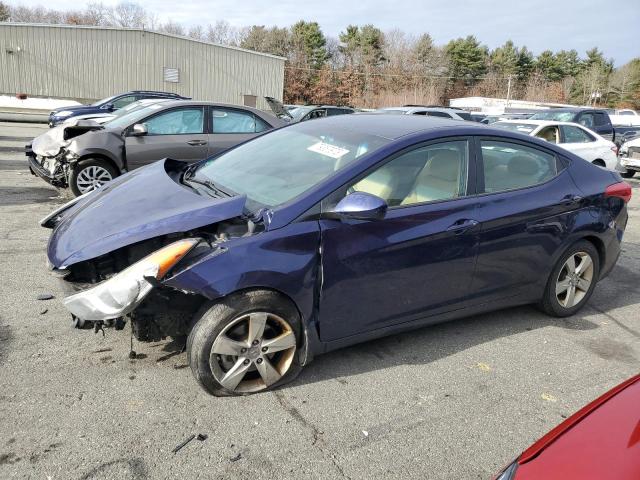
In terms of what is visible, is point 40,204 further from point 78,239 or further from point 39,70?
point 39,70

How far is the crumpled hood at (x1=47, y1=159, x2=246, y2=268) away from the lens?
2.83 metres

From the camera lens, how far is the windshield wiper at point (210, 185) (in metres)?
3.33

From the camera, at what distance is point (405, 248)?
325cm

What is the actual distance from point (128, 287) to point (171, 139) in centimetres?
542

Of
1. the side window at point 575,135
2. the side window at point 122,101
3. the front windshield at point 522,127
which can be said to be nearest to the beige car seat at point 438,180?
the front windshield at point 522,127

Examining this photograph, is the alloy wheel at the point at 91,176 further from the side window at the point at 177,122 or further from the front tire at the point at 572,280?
the front tire at the point at 572,280

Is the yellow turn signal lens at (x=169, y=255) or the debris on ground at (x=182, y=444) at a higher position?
the yellow turn signal lens at (x=169, y=255)

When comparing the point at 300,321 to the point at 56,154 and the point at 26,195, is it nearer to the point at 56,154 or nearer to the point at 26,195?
the point at 56,154

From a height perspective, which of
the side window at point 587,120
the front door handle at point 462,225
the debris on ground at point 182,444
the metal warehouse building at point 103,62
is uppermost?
the metal warehouse building at point 103,62

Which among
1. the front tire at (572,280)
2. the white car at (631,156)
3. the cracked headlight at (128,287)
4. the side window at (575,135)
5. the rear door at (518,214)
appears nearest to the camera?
Result: the cracked headlight at (128,287)

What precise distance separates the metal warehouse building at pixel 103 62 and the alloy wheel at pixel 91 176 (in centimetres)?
2624

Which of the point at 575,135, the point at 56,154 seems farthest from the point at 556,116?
the point at 56,154

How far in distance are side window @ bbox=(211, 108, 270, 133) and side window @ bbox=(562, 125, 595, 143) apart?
21.2 feet

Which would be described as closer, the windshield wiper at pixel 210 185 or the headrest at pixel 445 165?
the windshield wiper at pixel 210 185
